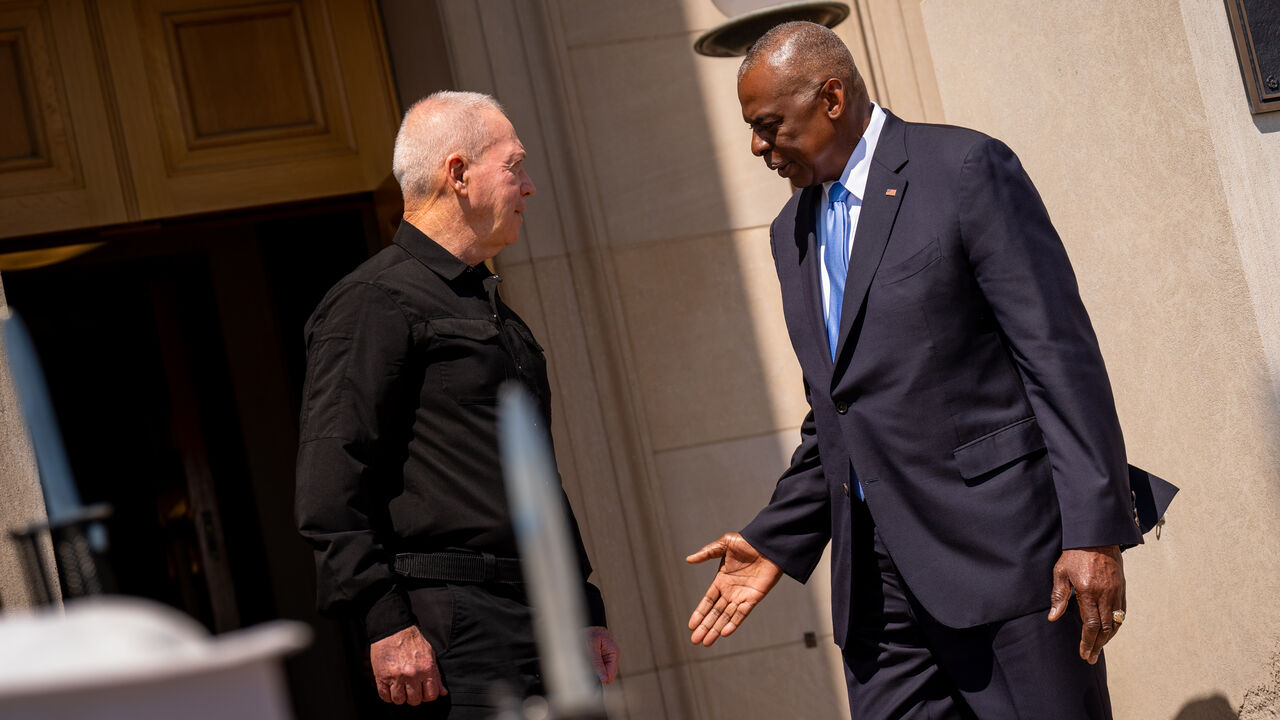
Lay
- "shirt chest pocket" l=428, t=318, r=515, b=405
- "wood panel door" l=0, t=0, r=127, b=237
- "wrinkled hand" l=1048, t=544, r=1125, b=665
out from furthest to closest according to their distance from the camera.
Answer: "wood panel door" l=0, t=0, r=127, b=237 < "shirt chest pocket" l=428, t=318, r=515, b=405 < "wrinkled hand" l=1048, t=544, r=1125, b=665

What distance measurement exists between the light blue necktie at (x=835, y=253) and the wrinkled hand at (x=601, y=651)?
0.77 metres

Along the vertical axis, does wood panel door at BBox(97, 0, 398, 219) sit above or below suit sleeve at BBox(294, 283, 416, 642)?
above

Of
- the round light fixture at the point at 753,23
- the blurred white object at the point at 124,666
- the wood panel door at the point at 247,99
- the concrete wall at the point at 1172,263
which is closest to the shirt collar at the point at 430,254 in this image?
the round light fixture at the point at 753,23

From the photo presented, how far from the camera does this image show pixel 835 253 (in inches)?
110

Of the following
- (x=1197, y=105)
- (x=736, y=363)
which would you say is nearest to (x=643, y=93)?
(x=736, y=363)

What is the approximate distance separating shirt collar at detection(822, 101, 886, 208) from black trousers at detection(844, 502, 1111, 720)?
670mm

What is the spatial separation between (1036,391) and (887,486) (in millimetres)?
346

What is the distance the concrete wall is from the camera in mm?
4441

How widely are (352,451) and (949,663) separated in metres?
1.26

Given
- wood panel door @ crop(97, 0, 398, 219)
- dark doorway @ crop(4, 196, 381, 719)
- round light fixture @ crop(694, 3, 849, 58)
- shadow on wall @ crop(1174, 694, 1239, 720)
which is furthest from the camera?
dark doorway @ crop(4, 196, 381, 719)

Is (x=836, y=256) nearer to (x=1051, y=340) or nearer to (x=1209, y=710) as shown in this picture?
(x=1051, y=340)

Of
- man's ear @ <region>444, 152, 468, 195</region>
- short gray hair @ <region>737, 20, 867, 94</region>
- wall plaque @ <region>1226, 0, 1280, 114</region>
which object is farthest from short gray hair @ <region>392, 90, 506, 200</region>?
wall plaque @ <region>1226, 0, 1280, 114</region>

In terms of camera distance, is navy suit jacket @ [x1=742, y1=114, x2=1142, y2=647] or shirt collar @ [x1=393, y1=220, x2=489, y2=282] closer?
navy suit jacket @ [x1=742, y1=114, x2=1142, y2=647]

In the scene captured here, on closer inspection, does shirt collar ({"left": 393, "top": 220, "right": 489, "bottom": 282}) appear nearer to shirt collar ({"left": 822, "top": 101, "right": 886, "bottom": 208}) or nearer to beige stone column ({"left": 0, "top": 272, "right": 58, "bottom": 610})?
shirt collar ({"left": 822, "top": 101, "right": 886, "bottom": 208})
